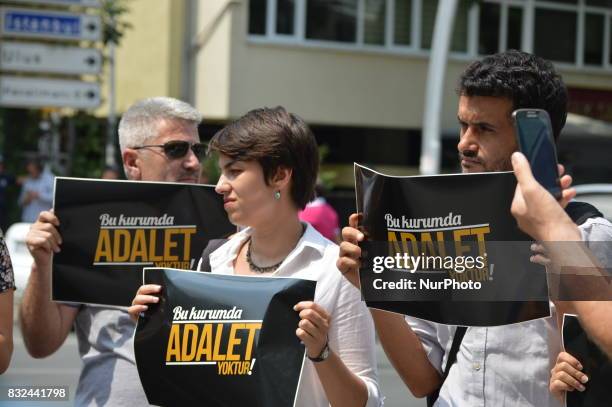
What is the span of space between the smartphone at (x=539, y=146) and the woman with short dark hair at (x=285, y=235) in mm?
877

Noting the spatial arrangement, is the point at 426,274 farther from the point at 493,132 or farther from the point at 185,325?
the point at 185,325

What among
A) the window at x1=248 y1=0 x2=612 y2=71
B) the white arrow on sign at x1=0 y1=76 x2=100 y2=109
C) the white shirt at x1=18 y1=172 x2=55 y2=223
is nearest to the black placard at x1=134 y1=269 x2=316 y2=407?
the white arrow on sign at x1=0 y1=76 x2=100 y2=109

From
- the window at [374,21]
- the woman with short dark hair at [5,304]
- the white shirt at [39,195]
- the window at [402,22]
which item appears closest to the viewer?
the woman with short dark hair at [5,304]

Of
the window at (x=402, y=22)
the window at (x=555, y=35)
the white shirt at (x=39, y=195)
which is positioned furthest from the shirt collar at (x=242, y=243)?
the window at (x=555, y=35)

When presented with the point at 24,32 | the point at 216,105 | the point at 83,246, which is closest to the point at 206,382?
the point at 83,246

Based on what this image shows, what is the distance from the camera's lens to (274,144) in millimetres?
3338

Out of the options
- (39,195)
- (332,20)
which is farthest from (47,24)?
(332,20)

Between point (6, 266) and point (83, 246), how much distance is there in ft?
1.85

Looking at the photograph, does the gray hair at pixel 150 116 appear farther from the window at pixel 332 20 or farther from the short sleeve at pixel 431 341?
the window at pixel 332 20

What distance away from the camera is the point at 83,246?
3832mm

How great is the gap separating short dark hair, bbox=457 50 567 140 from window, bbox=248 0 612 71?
56.7 ft

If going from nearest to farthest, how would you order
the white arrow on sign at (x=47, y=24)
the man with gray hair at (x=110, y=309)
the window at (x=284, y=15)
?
the man with gray hair at (x=110, y=309), the white arrow on sign at (x=47, y=24), the window at (x=284, y=15)

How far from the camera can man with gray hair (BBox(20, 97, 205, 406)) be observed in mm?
3779

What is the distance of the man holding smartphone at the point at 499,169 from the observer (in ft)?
9.67
